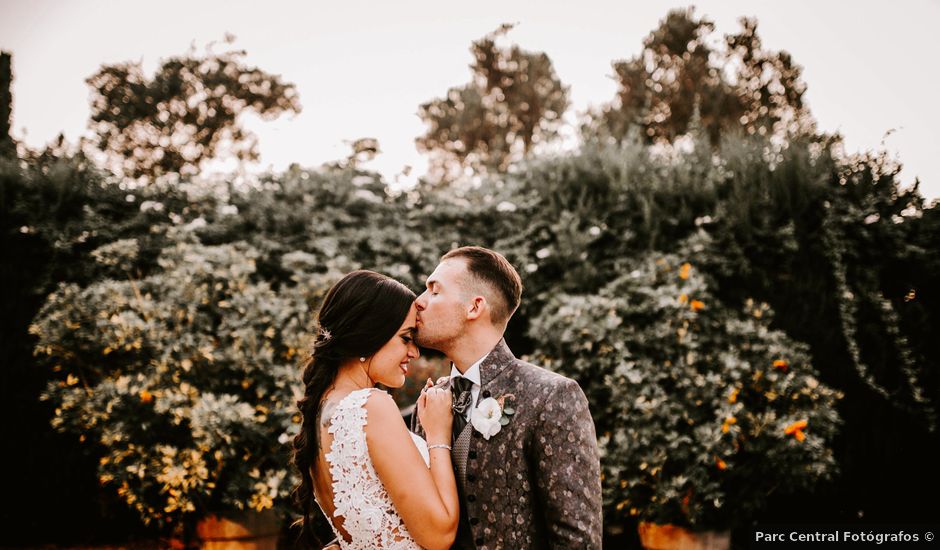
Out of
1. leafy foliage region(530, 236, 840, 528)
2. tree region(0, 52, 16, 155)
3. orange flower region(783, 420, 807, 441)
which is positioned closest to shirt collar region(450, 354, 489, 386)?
leafy foliage region(530, 236, 840, 528)

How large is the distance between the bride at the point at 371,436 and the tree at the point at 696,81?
16.2 m

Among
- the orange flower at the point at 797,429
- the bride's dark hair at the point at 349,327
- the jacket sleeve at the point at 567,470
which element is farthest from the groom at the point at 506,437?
the orange flower at the point at 797,429

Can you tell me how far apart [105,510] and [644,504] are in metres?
4.58

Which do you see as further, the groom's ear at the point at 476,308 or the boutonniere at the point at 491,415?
the groom's ear at the point at 476,308

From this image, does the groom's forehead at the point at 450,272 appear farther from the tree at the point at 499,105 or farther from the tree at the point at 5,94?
the tree at the point at 499,105

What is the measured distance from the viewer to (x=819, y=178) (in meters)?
5.61

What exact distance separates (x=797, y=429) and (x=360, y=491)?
3.70 metres

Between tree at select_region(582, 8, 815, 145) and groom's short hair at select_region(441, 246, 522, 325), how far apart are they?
16022 millimetres

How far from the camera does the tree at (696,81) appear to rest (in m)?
17.9

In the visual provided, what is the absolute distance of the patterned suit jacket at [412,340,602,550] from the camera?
1.85 metres

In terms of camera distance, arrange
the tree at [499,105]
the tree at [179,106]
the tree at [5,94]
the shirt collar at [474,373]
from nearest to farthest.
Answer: the shirt collar at [474,373] → the tree at [5,94] → the tree at [179,106] → the tree at [499,105]

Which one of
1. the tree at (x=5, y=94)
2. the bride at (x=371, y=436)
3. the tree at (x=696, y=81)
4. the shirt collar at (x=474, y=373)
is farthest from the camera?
the tree at (x=696, y=81)

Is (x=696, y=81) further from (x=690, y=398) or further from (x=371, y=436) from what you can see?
(x=371, y=436)

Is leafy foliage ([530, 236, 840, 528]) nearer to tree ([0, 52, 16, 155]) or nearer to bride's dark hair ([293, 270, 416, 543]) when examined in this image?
bride's dark hair ([293, 270, 416, 543])
